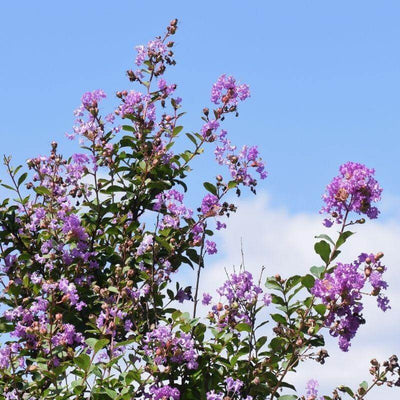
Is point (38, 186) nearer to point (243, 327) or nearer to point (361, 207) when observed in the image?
point (243, 327)

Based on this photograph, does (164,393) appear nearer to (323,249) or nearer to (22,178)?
(323,249)

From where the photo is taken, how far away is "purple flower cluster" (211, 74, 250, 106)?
4.52m

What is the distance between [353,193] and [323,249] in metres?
0.31

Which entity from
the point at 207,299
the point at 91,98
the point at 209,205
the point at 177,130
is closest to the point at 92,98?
the point at 91,98

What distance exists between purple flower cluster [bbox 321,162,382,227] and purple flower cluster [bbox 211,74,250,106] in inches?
51.7

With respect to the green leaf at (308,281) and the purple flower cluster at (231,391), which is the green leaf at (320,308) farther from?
the purple flower cluster at (231,391)

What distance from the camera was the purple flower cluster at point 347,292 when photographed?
3.28 m

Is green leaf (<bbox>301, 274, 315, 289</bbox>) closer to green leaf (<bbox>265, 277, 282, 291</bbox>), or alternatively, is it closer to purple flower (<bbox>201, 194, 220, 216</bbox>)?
green leaf (<bbox>265, 277, 282, 291</bbox>)

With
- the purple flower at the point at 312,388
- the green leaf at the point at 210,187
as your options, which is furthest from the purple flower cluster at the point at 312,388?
the green leaf at the point at 210,187

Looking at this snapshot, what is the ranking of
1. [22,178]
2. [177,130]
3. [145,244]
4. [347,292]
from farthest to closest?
[22,178]
[177,130]
[145,244]
[347,292]

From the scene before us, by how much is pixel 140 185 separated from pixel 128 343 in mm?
1196

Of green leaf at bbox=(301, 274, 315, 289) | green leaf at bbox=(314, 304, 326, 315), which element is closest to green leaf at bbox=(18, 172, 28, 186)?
green leaf at bbox=(301, 274, 315, 289)

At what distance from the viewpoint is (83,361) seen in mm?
3461

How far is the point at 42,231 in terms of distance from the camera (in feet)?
14.9
